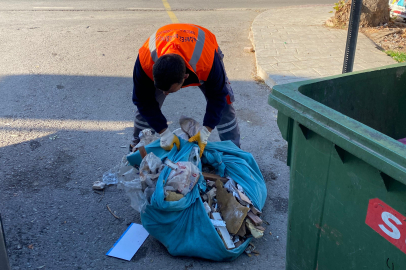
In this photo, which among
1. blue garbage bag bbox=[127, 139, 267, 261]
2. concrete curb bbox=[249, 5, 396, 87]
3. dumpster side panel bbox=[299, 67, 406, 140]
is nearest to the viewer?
dumpster side panel bbox=[299, 67, 406, 140]

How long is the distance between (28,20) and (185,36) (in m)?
7.63

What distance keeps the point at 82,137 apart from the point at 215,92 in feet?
6.09

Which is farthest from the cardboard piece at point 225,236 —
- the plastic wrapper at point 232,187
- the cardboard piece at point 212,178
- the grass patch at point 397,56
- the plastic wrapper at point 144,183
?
the grass patch at point 397,56

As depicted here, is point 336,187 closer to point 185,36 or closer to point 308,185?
point 308,185

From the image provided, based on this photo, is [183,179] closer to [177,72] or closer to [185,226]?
[185,226]

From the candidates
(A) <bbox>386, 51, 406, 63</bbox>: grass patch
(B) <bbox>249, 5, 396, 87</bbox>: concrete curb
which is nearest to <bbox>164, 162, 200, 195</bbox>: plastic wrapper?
(B) <bbox>249, 5, 396, 87</bbox>: concrete curb

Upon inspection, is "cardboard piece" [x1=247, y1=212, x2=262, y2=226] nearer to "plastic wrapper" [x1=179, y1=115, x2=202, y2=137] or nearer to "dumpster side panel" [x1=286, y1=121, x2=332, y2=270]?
"dumpster side panel" [x1=286, y1=121, x2=332, y2=270]

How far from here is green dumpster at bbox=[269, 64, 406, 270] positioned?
1.27m

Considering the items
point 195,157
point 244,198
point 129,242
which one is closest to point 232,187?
point 244,198

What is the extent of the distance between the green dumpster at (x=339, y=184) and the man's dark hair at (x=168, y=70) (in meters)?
0.79

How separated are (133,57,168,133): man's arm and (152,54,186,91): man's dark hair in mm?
406

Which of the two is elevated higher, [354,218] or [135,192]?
[354,218]

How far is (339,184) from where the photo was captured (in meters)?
1.47

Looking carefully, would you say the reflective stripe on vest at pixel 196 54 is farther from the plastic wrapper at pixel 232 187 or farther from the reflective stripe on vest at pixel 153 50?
the plastic wrapper at pixel 232 187
